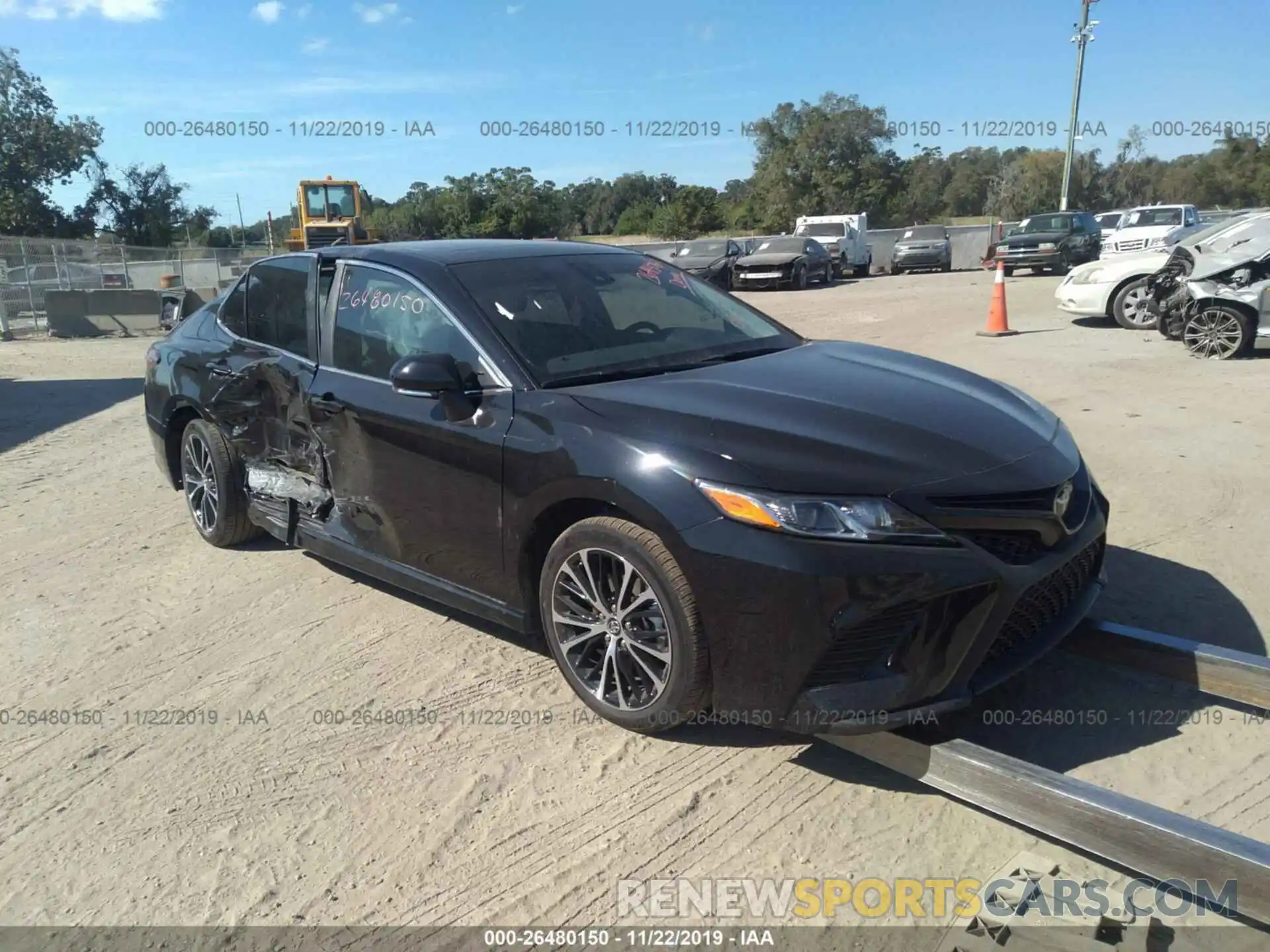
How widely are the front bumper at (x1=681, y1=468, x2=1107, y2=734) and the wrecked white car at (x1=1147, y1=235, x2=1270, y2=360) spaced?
9.64m

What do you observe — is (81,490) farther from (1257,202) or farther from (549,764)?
(1257,202)

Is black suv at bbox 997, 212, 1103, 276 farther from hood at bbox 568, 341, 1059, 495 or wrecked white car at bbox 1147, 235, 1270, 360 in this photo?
hood at bbox 568, 341, 1059, 495

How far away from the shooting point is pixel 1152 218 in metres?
25.2

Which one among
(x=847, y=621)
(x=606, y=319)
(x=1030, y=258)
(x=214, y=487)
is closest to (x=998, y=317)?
(x=606, y=319)

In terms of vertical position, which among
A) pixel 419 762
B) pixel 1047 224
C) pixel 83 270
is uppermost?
pixel 1047 224

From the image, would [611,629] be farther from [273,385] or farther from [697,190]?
[697,190]

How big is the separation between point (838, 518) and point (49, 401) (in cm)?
1158

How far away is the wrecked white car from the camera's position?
10.8m

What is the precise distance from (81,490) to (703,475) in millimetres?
6042

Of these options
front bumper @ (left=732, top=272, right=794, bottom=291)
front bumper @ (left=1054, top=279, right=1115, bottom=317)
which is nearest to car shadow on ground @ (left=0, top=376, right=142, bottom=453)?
front bumper @ (left=1054, top=279, right=1115, bottom=317)

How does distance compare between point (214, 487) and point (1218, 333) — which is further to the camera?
point (1218, 333)

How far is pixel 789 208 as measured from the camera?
2466 inches

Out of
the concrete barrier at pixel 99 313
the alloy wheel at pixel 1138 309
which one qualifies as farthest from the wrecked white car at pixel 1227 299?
the concrete barrier at pixel 99 313

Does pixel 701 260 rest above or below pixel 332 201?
below
